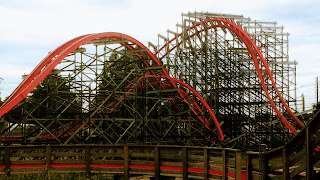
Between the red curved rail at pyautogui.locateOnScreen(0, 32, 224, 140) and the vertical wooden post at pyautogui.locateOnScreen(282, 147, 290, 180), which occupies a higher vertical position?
the red curved rail at pyautogui.locateOnScreen(0, 32, 224, 140)

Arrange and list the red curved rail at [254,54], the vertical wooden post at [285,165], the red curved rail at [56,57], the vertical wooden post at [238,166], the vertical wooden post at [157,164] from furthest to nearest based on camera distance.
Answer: the red curved rail at [254,54] < the red curved rail at [56,57] < the vertical wooden post at [157,164] < the vertical wooden post at [238,166] < the vertical wooden post at [285,165]

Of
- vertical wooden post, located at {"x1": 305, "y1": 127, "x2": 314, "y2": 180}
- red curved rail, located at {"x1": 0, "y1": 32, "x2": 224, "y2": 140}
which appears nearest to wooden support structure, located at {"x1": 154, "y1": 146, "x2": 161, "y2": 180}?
red curved rail, located at {"x1": 0, "y1": 32, "x2": 224, "y2": 140}

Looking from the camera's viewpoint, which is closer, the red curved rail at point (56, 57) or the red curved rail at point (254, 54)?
the red curved rail at point (56, 57)

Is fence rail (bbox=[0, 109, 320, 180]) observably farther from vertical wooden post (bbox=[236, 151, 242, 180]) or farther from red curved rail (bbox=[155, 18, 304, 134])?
red curved rail (bbox=[155, 18, 304, 134])

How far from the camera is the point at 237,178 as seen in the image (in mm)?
8906

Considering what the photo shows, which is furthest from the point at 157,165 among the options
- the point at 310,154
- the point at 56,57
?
the point at 56,57

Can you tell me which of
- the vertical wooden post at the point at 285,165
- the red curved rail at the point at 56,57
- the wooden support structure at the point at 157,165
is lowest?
the wooden support structure at the point at 157,165

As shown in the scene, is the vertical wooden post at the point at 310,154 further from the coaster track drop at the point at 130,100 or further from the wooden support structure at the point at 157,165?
the coaster track drop at the point at 130,100

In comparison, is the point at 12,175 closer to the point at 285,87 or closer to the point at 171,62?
the point at 171,62

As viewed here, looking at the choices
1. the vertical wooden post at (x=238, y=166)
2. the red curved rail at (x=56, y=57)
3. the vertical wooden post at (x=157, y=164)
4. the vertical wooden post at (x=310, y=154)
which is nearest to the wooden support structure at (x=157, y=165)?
the vertical wooden post at (x=157, y=164)

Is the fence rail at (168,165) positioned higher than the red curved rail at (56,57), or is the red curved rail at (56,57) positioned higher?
the red curved rail at (56,57)

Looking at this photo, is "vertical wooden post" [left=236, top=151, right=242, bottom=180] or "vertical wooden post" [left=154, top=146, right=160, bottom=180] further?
"vertical wooden post" [left=154, top=146, right=160, bottom=180]

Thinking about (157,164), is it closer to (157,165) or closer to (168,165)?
(157,165)

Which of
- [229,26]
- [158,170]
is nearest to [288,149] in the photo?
[158,170]
